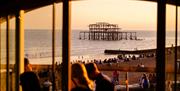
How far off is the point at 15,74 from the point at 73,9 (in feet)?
5.25

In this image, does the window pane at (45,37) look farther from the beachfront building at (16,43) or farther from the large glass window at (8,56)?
the large glass window at (8,56)

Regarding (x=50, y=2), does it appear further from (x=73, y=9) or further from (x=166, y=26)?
(x=166, y=26)

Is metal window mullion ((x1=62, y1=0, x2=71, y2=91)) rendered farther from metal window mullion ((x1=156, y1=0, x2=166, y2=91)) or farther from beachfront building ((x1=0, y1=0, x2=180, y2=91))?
metal window mullion ((x1=156, y1=0, x2=166, y2=91))

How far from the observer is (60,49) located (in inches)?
239

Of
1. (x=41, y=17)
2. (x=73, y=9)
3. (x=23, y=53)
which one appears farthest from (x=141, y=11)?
(x=23, y=53)

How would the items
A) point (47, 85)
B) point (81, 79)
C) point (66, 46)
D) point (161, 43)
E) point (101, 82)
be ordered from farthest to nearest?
point (47, 85) → point (66, 46) → point (161, 43) → point (101, 82) → point (81, 79)

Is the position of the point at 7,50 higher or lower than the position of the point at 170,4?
lower

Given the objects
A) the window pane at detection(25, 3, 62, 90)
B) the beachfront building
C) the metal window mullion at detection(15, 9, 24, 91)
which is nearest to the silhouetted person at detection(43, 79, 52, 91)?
the window pane at detection(25, 3, 62, 90)

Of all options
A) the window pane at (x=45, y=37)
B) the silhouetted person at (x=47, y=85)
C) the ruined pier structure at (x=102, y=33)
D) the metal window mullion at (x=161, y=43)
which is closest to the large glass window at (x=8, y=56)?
the window pane at (x=45, y=37)

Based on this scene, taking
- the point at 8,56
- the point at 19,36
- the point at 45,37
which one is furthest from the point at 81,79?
the point at 8,56

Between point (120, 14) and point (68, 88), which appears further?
point (120, 14)

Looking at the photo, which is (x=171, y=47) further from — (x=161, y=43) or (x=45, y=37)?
(x=45, y=37)

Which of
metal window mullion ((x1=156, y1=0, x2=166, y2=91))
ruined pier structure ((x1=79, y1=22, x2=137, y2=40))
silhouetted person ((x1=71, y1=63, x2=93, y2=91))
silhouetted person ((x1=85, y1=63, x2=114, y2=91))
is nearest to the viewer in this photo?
silhouetted person ((x1=71, y1=63, x2=93, y2=91))

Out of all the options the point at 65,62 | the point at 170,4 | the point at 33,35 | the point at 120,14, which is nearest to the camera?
the point at 170,4
